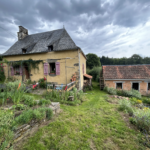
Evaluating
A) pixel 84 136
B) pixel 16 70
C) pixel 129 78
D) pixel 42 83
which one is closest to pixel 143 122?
pixel 84 136

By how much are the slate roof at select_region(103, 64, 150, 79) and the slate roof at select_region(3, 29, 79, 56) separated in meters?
6.14

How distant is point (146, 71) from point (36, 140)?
13.2m

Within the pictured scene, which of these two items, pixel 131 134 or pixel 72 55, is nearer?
pixel 131 134

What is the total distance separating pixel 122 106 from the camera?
4.36 m

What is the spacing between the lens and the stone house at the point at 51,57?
26.2ft

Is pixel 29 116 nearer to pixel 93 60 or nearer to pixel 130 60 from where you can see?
pixel 93 60

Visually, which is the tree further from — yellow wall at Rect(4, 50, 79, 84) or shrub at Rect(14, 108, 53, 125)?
shrub at Rect(14, 108, 53, 125)

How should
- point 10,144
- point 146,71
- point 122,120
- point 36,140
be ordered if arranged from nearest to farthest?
point 10,144
point 36,140
point 122,120
point 146,71

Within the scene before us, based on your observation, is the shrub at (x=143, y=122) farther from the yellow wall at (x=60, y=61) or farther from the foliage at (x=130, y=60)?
the foliage at (x=130, y=60)

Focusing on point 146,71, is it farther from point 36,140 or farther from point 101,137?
point 36,140

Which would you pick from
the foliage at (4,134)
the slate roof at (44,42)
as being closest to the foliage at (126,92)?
the slate roof at (44,42)

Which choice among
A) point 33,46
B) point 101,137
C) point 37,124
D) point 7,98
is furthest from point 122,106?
point 33,46

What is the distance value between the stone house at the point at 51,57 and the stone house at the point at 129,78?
4051 mm

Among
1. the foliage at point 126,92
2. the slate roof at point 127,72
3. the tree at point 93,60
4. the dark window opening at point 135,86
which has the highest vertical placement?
the tree at point 93,60
